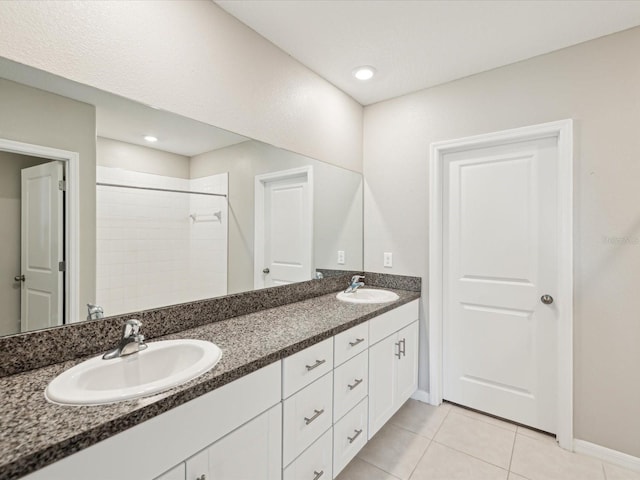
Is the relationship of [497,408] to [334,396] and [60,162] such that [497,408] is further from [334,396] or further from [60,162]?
[60,162]

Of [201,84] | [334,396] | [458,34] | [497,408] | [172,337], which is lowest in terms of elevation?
[497,408]

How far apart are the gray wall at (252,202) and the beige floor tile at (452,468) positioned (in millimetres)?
1332

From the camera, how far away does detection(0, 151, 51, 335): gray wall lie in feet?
3.36

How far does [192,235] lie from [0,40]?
3.04ft

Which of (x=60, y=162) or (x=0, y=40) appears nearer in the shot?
(x=0, y=40)

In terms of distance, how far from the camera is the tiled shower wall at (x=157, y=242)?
1.29 meters

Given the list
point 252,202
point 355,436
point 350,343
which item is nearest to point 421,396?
point 355,436

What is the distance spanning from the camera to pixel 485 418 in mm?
2209

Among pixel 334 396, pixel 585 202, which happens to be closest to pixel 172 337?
pixel 334 396

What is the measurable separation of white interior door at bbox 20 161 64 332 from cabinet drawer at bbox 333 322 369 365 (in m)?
A: 1.11

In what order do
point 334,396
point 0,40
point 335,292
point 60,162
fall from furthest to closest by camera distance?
point 335,292, point 334,396, point 60,162, point 0,40

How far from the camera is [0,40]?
98 centimetres

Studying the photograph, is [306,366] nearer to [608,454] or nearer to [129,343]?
[129,343]

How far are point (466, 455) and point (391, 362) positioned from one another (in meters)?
0.64
